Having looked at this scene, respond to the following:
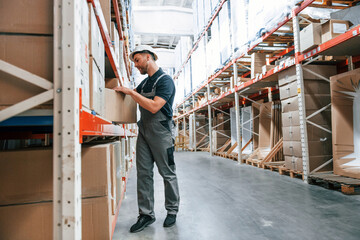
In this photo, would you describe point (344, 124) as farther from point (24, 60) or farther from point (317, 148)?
point (24, 60)

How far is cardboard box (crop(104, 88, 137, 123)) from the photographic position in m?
2.19

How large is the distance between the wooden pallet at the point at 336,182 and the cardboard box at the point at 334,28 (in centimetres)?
209

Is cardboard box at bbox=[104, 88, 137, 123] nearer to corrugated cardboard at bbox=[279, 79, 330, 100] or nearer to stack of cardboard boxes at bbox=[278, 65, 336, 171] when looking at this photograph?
stack of cardboard boxes at bbox=[278, 65, 336, 171]

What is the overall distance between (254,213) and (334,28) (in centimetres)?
298

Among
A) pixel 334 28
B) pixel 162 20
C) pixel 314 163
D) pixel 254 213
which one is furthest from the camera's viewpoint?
pixel 162 20

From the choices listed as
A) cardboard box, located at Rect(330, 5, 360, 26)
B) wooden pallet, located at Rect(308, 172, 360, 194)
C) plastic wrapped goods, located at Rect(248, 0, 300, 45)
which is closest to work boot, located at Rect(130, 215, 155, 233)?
wooden pallet, located at Rect(308, 172, 360, 194)

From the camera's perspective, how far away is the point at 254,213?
2.60 meters

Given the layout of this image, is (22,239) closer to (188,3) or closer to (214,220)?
(214,220)

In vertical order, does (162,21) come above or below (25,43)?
above

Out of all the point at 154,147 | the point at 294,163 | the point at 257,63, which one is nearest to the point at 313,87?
the point at 294,163

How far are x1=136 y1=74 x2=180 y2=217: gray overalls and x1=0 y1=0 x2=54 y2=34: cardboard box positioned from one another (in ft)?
4.27

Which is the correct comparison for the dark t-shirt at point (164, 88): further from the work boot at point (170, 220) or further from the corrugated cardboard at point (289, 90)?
the corrugated cardboard at point (289, 90)

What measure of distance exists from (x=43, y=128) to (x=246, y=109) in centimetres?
664

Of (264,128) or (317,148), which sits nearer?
(317,148)
